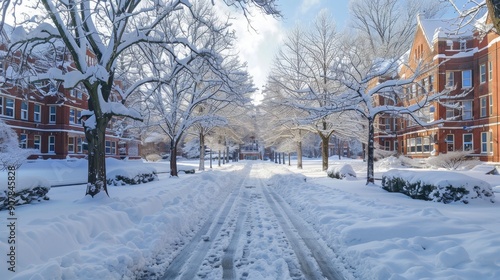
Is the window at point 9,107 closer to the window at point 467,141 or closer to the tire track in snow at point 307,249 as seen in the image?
the tire track in snow at point 307,249

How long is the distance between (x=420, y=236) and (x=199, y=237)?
4416mm

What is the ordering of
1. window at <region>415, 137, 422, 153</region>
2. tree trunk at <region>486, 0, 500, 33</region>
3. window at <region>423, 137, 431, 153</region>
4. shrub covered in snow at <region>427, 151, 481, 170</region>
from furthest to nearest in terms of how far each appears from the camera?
1. window at <region>415, 137, 422, 153</region>
2. window at <region>423, 137, 431, 153</region>
3. shrub covered in snow at <region>427, 151, 481, 170</region>
4. tree trunk at <region>486, 0, 500, 33</region>

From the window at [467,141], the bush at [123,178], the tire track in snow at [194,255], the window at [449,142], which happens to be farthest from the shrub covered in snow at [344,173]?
the window at [467,141]

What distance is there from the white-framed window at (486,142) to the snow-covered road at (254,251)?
25.4 meters

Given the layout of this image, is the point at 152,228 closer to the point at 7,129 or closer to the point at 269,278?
the point at 269,278

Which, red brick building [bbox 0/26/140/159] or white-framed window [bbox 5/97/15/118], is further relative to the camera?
red brick building [bbox 0/26/140/159]

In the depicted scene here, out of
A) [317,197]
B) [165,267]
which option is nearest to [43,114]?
[317,197]

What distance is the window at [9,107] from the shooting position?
27.3 metres

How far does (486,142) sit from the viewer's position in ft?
88.5

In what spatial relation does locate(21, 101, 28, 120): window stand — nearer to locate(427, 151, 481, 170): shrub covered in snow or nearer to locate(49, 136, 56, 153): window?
locate(49, 136, 56, 153): window

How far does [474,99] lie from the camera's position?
28.8 m

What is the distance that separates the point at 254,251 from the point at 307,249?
3.36ft

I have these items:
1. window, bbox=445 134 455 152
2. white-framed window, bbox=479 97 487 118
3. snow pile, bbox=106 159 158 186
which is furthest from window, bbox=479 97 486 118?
snow pile, bbox=106 159 158 186

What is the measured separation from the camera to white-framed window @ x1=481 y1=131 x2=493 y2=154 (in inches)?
1034
